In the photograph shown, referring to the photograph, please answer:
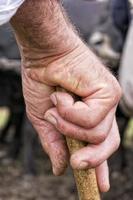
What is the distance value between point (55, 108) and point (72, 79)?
99 millimetres

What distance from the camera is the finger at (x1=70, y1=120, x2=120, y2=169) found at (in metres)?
1.49

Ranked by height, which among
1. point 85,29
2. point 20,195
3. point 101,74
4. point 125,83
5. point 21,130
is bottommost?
point 21,130

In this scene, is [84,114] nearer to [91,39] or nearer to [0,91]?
[91,39]

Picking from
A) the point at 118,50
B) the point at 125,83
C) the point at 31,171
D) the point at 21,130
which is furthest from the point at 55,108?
the point at 21,130

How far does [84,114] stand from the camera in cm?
148

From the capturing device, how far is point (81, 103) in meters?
1.49

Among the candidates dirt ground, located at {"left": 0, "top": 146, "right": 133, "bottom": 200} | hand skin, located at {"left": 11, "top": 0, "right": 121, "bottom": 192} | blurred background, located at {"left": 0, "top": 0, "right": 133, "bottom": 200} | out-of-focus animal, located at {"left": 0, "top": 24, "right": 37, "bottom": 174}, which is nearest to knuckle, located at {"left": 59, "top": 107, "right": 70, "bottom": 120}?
hand skin, located at {"left": 11, "top": 0, "right": 121, "bottom": 192}

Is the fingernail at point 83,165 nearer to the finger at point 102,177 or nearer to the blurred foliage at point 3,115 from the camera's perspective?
the finger at point 102,177

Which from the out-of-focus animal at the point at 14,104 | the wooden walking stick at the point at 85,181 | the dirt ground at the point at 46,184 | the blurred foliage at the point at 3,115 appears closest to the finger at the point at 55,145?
the wooden walking stick at the point at 85,181

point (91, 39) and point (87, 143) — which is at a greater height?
point (87, 143)

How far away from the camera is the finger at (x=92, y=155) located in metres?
1.49

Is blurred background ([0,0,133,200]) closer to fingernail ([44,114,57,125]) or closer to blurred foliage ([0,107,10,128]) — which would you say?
blurred foliage ([0,107,10,128])

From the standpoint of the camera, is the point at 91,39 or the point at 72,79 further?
the point at 91,39

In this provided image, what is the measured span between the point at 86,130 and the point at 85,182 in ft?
0.40
